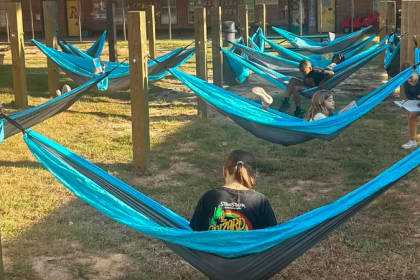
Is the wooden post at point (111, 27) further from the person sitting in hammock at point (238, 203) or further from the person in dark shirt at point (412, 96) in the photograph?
the person sitting in hammock at point (238, 203)

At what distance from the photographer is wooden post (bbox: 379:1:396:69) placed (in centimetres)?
1153

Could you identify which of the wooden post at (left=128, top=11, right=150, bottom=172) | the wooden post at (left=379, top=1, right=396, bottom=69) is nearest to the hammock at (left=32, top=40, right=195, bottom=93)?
the wooden post at (left=128, top=11, right=150, bottom=172)

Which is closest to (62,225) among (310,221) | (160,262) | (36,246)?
(36,246)

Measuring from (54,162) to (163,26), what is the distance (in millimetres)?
20278

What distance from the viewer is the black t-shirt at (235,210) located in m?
3.30

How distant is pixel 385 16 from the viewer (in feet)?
40.4

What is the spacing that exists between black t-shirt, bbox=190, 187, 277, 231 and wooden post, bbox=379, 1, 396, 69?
8913 millimetres

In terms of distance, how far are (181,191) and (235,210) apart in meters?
2.52

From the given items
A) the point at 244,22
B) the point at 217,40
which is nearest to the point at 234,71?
the point at 244,22

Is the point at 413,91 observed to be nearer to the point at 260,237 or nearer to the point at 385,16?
the point at 260,237

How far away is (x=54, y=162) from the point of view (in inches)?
160

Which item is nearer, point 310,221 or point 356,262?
point 310,221

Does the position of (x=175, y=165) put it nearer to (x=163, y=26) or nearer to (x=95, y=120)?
(x=95, y=120)

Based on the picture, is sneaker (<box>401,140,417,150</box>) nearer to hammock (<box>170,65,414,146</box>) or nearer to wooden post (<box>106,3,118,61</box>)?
hammock (<box>170,65,414,146</box>)
